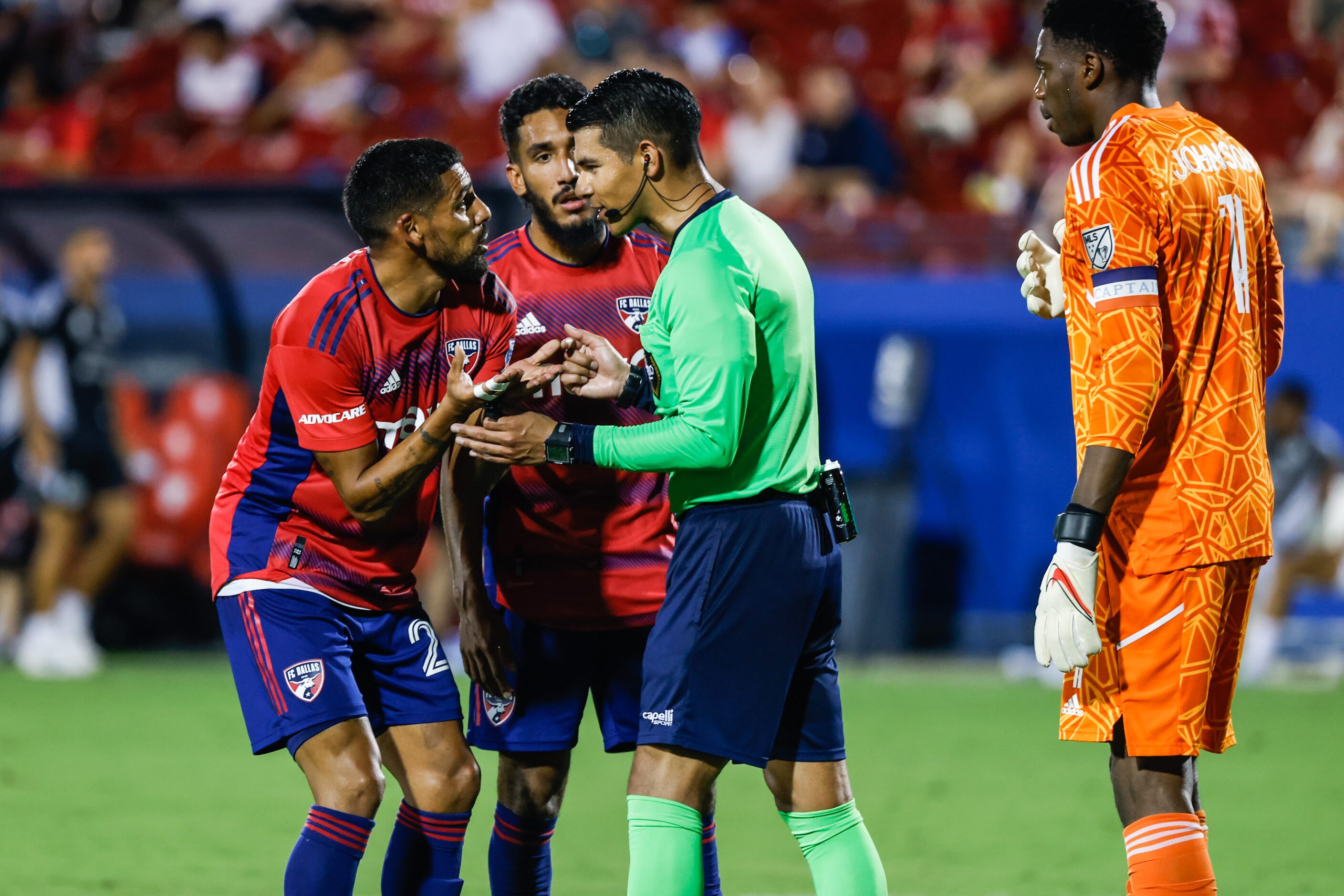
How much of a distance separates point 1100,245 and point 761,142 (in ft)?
31.2

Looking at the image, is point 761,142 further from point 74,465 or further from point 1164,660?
point 1164,660

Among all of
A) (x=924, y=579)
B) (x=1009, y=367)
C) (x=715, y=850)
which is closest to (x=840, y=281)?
(x=1009, y=367)

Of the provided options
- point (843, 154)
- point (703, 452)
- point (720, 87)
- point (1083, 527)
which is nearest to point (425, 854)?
point (703, 452)

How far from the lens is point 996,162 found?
41.5ft

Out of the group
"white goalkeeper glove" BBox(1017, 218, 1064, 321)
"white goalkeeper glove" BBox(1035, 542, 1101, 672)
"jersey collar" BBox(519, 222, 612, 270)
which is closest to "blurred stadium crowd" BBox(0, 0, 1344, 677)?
"jersey collar" BBox(519, 222, 612, 270)

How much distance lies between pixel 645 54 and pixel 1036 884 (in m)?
9.32

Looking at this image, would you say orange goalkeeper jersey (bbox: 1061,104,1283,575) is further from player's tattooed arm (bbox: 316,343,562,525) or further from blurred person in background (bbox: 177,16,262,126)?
blurred person in background (bbox: 177,16,262,126)

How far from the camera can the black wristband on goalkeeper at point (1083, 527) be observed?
134 inches

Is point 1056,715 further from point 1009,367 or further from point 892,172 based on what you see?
point 892,172

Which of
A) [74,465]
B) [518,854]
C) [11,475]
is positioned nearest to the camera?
[518,854]

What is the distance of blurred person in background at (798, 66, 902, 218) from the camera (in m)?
12.4

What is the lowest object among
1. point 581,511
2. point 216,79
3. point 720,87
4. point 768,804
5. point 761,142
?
point 768,804

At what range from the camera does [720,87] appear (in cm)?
1341

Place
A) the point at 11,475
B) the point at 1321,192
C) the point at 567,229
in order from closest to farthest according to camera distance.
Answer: the point at 567,229, the point at 11,475, the point at 1321,192
